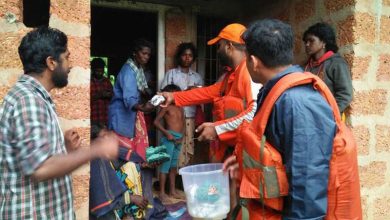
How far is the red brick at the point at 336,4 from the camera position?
3305 millimetres

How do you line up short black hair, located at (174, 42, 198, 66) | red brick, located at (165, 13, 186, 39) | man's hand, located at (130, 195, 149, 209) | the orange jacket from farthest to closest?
1. red brick, located at (165, 13, 186, 39)
2. short black hair, located at (174, 42, 198, 66)
3. man's hand, located at (130, 195, 149, 209)
4. the orange jacket

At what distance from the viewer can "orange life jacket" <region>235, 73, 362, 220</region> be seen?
5.42 ft

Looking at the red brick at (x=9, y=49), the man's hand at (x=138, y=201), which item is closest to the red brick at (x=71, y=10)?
the red brick at (x=9, y=49)

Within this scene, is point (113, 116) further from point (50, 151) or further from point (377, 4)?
point (377, 4)

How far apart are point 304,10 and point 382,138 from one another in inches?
57.9

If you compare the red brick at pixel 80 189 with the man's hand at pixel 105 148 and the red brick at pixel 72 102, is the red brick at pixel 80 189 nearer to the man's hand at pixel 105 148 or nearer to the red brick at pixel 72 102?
the red brick at pixel 72 102

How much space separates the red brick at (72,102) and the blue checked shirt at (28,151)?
2.29 feet

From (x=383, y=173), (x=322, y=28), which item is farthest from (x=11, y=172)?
(x=383, y=173)

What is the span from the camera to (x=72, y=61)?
8.41 feet

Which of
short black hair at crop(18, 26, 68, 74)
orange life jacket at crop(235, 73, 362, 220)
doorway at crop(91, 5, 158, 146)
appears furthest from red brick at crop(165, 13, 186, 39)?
orange life jacket at crop(235, 73, 362, 220)

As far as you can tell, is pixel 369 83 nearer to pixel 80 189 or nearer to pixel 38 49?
pixel 80 189

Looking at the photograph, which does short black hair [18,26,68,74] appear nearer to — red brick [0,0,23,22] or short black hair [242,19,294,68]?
red brick [0,0,23,22]

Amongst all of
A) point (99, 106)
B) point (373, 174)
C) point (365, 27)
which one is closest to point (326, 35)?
point (365, 27)

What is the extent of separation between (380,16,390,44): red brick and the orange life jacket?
2085mm
